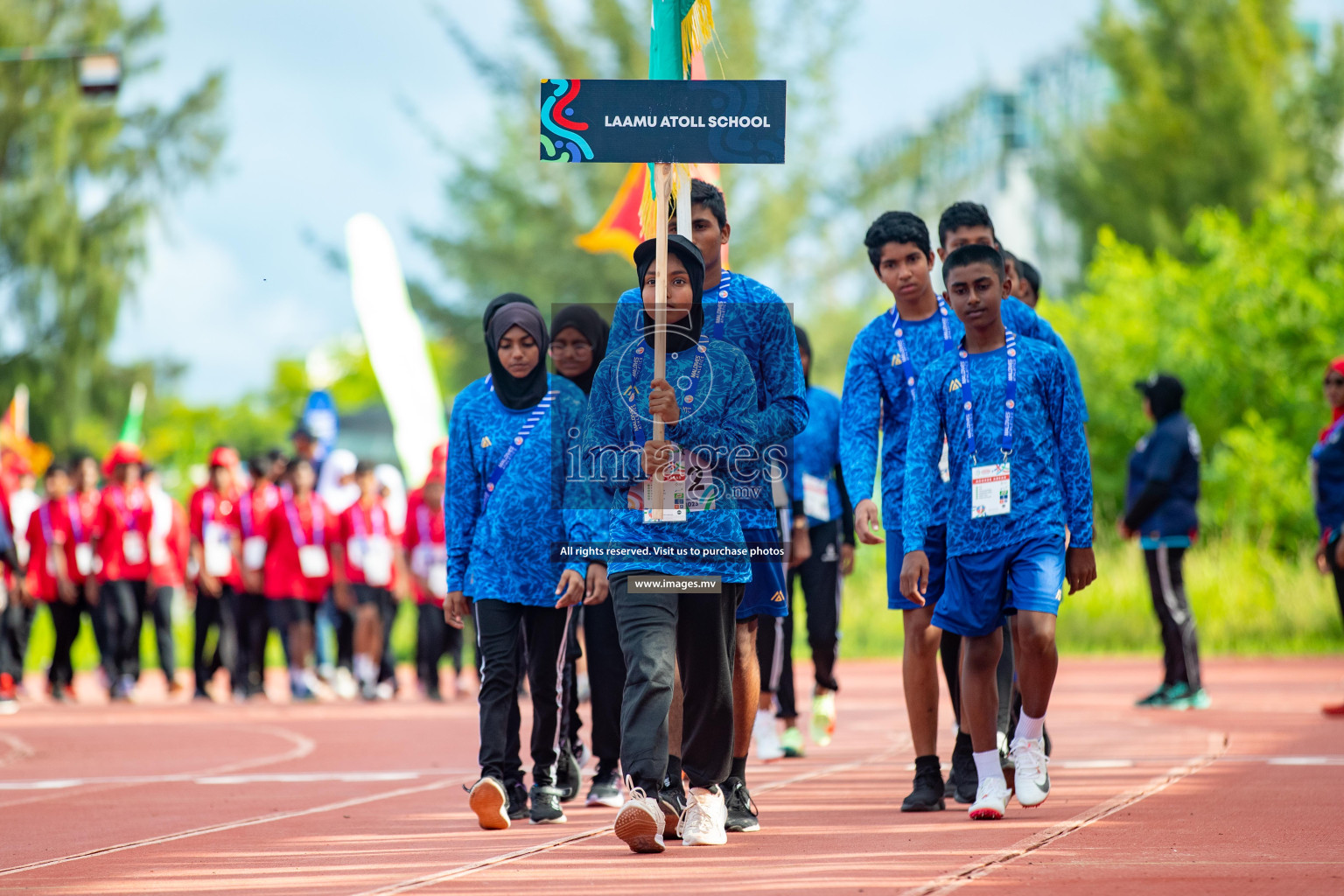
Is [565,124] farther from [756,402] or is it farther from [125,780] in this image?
[125,780]

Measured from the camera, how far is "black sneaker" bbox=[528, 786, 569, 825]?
23.9 ft

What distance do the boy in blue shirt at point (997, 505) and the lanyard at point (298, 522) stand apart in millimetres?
10724

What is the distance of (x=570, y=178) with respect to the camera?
3950cm

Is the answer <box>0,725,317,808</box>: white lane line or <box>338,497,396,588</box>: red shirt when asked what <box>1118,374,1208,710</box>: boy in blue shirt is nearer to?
<box>0,725,317,808</box>: white lane line

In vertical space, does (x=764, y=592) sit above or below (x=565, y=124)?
below

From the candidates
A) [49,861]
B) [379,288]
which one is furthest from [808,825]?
[379,288]

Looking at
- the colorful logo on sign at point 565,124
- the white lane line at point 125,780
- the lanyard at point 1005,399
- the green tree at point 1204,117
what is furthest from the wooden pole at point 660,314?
the green tree at point 1204,117

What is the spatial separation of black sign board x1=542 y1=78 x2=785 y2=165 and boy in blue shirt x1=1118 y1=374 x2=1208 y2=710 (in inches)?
278

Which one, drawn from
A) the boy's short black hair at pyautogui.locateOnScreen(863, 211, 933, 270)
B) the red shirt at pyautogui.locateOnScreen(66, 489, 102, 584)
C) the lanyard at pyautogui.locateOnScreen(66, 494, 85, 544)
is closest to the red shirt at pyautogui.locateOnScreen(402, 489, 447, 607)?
the red shirt at pyautogui.locateOnScreen(66, 489, 102, 584)

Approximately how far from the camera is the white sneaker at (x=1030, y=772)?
275 inches

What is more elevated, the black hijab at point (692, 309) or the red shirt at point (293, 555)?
the black hijab at point (692, 309)

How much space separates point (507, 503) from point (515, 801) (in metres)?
1.26

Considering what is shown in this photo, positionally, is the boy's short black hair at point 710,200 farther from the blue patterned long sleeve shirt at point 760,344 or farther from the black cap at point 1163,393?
the black cap at point 1163,393

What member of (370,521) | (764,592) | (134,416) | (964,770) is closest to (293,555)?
(370,521)
